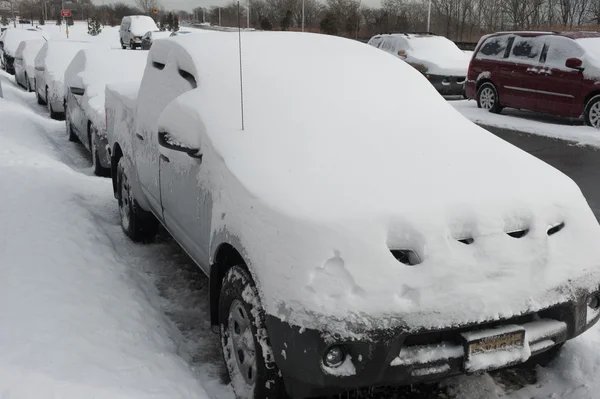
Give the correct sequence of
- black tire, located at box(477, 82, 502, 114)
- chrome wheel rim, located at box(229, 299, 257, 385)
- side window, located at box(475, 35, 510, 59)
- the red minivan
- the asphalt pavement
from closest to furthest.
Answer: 1. chrome wheel rim, located at box(229, 299, 257, 385)
2. the asphalt pavement
3. the red minivan
4. side window, located at box(475, 35, 510, 59)
5. black tire, located at box(477, 82, 502, 114)

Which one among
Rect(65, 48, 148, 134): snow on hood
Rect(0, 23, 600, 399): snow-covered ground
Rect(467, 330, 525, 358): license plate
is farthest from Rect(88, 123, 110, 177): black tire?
Rect(467, 330, 525, 358): license plate

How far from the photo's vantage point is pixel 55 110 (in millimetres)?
12281

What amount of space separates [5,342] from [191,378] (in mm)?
995

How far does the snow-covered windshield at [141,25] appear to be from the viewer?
3881 centimetres

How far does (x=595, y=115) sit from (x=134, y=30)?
108 ft

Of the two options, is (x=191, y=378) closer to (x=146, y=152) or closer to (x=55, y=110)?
(x=146, y=152)

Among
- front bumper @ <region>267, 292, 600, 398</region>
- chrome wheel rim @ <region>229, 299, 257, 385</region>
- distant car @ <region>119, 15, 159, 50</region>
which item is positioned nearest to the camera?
front bumper @ <region>267, 292, 600, 398</region>

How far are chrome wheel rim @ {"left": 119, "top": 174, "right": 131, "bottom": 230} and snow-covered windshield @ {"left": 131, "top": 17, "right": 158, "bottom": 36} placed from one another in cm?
3550

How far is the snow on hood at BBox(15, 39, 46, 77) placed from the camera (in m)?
17.0

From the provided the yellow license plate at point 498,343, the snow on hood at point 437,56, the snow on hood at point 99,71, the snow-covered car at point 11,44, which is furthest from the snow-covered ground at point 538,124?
the snow-covered car at point 11,44

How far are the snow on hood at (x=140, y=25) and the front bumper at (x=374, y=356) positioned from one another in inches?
1536

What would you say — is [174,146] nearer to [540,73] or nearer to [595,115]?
[595,115]

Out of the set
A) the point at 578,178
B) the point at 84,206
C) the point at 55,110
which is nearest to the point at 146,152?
the point at 84,206

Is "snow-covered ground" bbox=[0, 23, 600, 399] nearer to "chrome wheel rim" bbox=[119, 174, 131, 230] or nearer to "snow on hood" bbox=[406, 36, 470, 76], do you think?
"chrome wheel rim" bbox=[119, 174, 131, 230]
